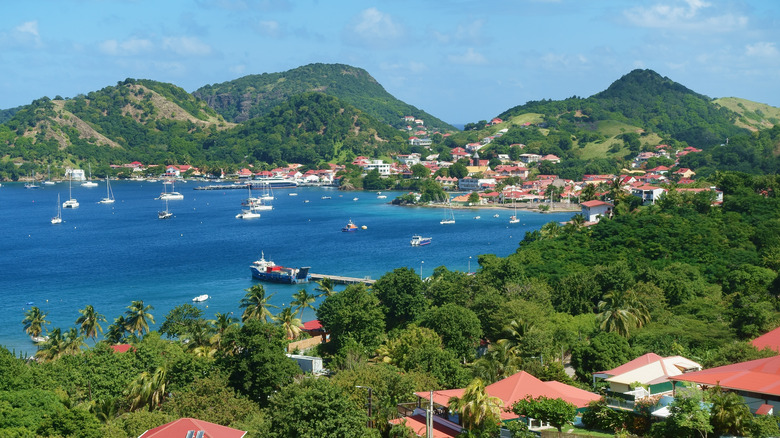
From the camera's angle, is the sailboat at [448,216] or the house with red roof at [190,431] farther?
the sailboat at [448,216]

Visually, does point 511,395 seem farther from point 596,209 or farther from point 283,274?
point 596,209

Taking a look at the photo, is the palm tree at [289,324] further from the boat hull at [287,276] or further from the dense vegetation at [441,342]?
the boat hull at [287,276]

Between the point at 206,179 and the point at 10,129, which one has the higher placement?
the point at 10,129

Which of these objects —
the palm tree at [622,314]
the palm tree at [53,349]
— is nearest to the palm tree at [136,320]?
the palm tree at [53,349]

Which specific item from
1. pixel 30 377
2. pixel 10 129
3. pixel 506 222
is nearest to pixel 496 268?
pixel 30 377

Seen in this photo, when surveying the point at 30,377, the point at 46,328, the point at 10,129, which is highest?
the point at 10,129

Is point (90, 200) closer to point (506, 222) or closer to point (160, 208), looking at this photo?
point (160, 208)

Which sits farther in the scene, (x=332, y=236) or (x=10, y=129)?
(x=10, y=129)
